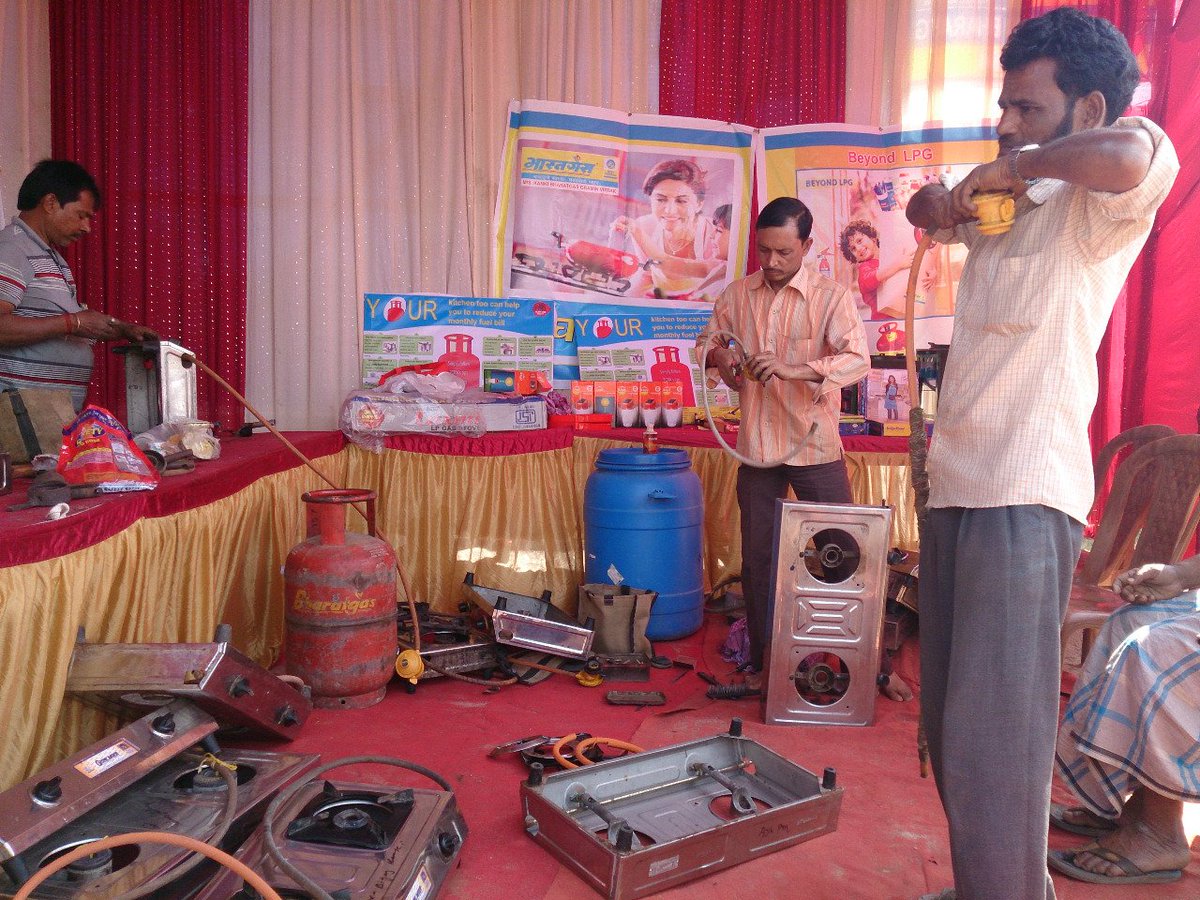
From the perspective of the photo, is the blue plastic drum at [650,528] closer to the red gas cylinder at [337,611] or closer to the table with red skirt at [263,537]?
the table with red skirt at [263,537]

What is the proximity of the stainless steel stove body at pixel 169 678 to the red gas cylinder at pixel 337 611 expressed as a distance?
651 millimetres

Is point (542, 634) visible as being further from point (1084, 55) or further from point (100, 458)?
point (1084, 55)

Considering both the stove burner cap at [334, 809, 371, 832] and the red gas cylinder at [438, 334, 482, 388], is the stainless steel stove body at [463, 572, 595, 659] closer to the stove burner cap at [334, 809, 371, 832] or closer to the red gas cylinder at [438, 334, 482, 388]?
the red gas cylinder at [438, 334, 482, 388]

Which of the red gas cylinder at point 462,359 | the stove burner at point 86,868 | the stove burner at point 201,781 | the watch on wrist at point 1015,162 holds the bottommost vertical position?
the stove burner at point 201,781

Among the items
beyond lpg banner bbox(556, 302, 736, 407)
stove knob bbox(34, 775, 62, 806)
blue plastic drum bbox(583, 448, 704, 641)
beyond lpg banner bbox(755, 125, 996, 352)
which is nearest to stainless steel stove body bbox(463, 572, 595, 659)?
blue plastic drum bbox(583, 448, 704, 641)

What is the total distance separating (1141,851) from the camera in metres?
2.30

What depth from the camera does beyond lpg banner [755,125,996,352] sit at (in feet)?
16.9

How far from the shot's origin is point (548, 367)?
5023 mm

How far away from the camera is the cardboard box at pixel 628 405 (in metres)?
4.95

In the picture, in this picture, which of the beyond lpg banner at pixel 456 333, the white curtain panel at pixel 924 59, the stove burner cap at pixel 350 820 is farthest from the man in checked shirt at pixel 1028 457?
the white curtain panel at pixel 924 59

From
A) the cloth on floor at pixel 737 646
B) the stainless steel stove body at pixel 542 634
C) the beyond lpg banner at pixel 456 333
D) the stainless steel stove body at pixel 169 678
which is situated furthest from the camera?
the beyond lpg banner at pixel 456 333

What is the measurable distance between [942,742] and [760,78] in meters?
4.37

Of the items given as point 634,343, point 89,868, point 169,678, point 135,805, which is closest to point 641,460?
point 634,343

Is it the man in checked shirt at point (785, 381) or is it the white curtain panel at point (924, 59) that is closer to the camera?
the man in checked shirt at point (785, 381)
